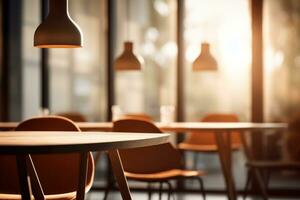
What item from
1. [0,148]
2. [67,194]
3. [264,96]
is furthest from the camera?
[264,96]

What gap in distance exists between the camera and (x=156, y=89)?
704cm

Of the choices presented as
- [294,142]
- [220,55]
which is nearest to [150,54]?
[220,55]

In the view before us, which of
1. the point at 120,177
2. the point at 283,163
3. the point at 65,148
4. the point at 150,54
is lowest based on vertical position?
the point at 283,163

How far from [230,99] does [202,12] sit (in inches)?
43.6

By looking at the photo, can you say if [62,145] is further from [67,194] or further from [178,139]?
[178,139]

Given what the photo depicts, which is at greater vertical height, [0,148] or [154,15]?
[154,15]

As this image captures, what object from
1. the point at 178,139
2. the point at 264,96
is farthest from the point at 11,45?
the point at 264,96

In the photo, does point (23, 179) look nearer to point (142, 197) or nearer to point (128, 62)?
point (128, 62)

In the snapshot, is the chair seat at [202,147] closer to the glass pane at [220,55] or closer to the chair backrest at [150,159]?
the glass pane at [220,55]

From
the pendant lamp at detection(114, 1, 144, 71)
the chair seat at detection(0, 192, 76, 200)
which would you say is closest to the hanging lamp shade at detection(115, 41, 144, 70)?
the pendant lamp at detection(114, 1, 144, 71)

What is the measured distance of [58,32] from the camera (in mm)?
3076

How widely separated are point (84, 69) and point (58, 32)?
4.32m

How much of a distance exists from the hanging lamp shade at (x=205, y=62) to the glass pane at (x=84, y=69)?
5.76 ft

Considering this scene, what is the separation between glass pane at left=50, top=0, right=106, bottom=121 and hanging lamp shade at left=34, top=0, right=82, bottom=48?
4.04m
